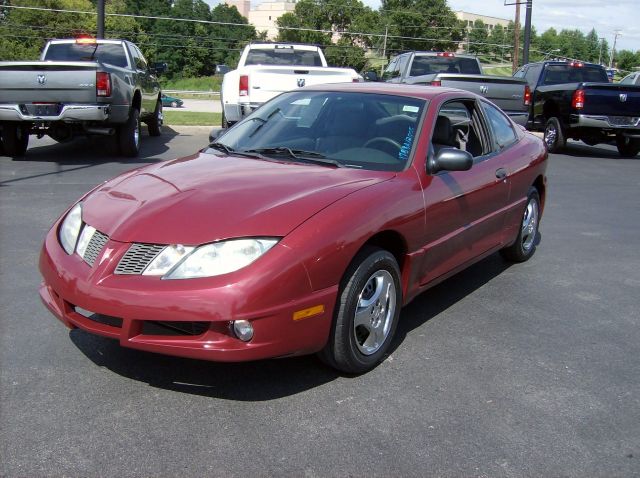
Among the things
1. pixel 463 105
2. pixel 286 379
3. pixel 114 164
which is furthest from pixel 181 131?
pixel 286 379

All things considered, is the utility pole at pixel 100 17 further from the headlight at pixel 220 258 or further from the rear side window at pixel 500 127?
the headlight at pixel 220 258

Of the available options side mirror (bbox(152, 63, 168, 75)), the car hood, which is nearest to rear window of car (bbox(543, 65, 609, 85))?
side mirror (bbox(152, 63, 168, 75))

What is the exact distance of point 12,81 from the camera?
10367 millimetres

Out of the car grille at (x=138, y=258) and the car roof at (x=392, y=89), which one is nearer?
the car grille at (x=138, y=258)

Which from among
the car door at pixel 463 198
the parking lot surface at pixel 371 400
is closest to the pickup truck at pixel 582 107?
the parking lot surface at pixel 371 400

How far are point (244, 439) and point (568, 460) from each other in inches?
55.3

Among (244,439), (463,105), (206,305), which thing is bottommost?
(244,439)

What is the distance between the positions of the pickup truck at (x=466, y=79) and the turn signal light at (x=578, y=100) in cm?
89

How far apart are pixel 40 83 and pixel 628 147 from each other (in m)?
11.8

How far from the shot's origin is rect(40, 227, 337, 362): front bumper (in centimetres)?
321

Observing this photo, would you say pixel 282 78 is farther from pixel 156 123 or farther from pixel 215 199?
pixel 215 199

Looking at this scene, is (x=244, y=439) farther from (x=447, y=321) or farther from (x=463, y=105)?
(x=463, y=105)

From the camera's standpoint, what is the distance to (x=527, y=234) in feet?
20.9

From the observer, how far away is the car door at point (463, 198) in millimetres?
4426
